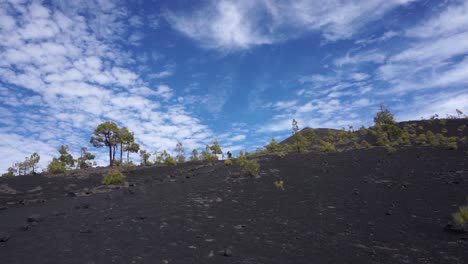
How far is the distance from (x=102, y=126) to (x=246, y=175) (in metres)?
37.5

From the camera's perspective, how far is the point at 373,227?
34.1ft

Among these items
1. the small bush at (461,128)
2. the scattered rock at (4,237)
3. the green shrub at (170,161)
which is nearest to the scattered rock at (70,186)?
the green shrub at (170,161)

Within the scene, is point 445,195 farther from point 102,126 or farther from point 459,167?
point 102,126

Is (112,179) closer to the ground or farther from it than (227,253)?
farther from it

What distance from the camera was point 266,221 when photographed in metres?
11.5

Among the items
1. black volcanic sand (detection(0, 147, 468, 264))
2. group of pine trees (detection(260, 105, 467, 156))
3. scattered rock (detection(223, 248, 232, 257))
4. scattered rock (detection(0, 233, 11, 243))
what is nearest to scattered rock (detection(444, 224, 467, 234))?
black volcanic sand (detection(0, 147, 468, 264))

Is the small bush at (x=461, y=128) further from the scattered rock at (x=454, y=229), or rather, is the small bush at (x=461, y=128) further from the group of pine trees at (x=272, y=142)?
the scattered rock at (x=454, y=229)

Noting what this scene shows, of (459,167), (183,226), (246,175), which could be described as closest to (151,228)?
(183,226)

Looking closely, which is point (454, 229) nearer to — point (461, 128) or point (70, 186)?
point (70, 186)

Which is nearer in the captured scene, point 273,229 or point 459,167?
point 273,229

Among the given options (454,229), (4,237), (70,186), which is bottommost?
(454,229)

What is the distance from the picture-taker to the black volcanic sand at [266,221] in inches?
334

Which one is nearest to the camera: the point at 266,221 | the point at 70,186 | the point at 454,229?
the point at 454,229

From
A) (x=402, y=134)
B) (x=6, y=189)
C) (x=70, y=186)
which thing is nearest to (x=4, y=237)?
(x=70, y=186)
